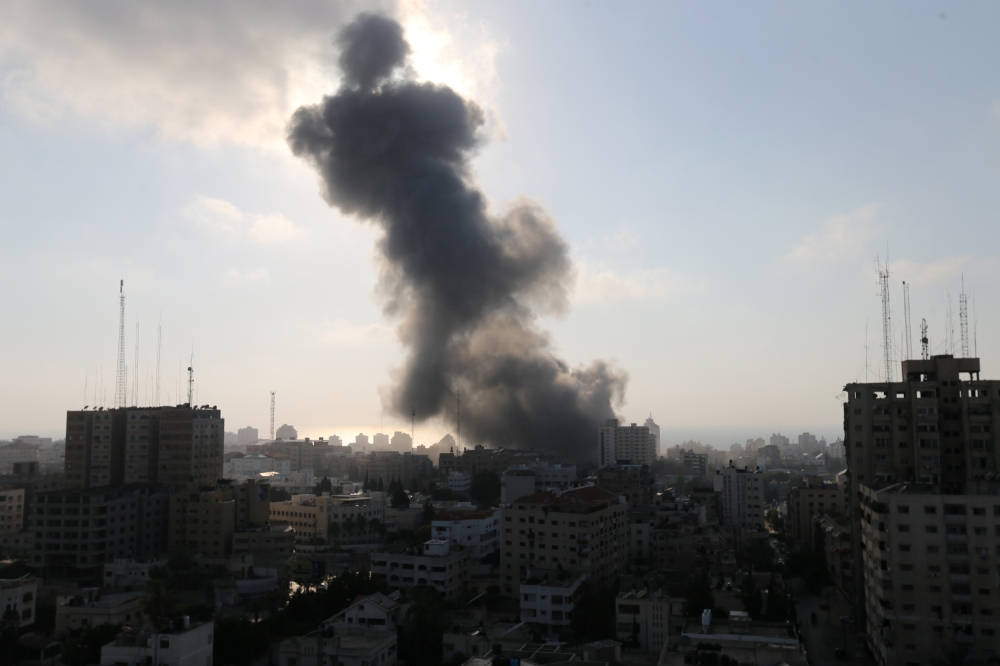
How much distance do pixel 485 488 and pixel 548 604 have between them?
117 ft

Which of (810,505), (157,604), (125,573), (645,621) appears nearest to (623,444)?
(810,505)

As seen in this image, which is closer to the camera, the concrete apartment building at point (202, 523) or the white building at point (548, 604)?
the white building at point (548, 604)

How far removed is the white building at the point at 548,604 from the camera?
28109 millimetres

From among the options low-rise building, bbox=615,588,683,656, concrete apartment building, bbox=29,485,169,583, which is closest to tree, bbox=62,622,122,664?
low-rise building, bbox=615,588,683,656

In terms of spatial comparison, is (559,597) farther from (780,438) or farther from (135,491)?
(780,438)

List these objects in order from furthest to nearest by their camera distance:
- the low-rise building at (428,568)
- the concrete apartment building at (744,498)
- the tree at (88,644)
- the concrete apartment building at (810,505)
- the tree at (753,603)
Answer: the concrete apartment building at (744,498)
the concrete apartment building at (810,505)
the low-rise building at (428,568)
the tree at (753,603)
the tree at (88,644)

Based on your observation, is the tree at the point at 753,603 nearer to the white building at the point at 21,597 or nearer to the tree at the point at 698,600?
the tree at the point at 698,600

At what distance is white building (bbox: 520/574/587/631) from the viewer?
28109 mm

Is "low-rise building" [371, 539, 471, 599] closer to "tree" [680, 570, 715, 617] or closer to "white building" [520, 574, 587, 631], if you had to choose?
"white building" [520, 574, 587, 631]

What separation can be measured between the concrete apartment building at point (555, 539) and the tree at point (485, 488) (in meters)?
27.4

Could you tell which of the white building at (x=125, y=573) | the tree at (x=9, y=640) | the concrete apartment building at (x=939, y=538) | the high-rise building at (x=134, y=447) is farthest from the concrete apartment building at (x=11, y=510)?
Result: the concrete apartment building at (x=939, y=538)

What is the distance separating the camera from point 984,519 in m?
22.2

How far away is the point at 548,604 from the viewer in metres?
28.3

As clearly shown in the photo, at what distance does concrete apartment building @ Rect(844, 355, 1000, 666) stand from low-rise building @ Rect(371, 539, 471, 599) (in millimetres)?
14714
